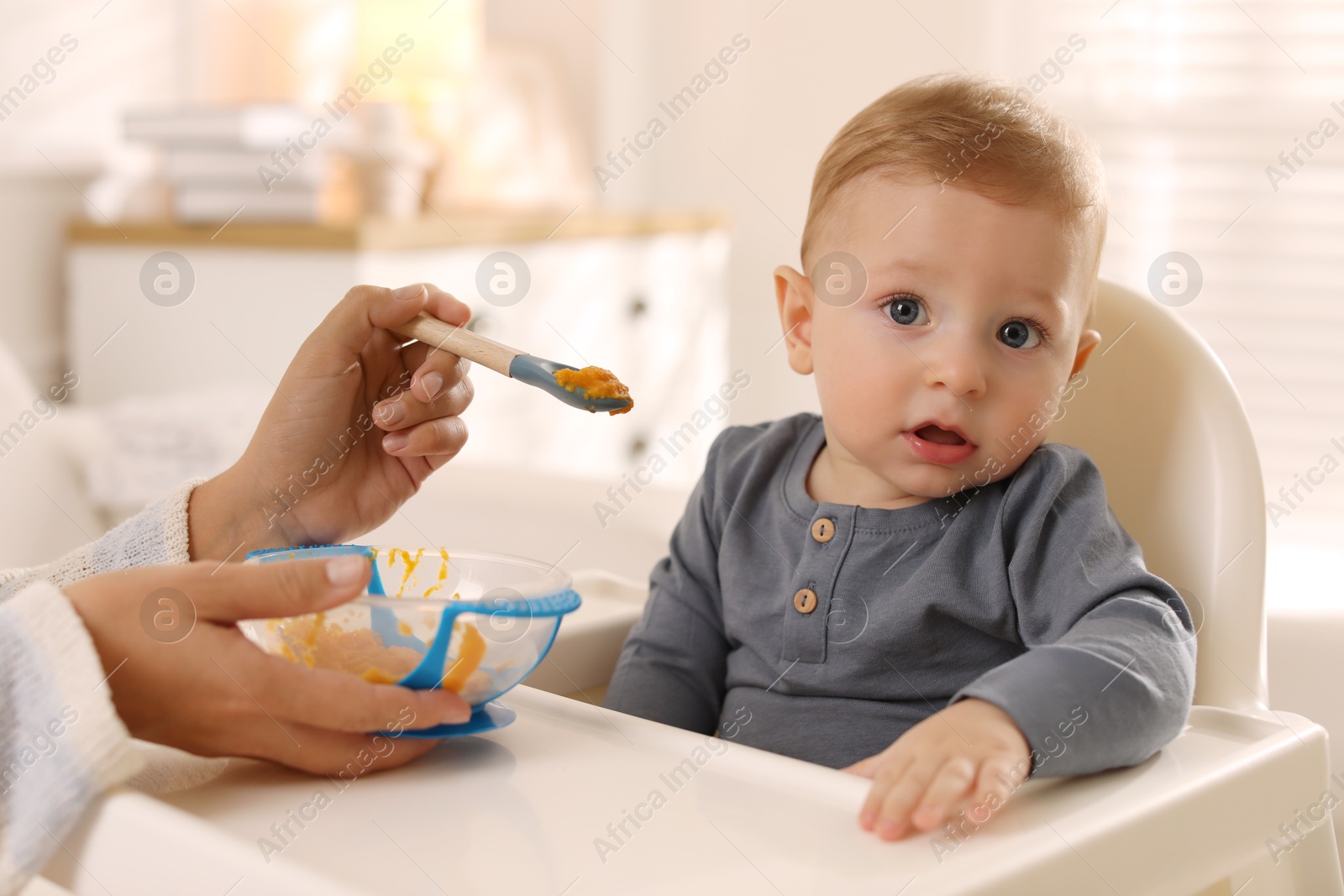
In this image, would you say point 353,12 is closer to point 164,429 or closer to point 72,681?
point 164,429

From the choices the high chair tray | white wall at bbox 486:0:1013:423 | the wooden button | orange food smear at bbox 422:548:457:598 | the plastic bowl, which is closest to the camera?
the high chair tray

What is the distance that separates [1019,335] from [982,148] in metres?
0.12

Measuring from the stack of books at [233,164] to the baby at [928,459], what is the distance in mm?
1475

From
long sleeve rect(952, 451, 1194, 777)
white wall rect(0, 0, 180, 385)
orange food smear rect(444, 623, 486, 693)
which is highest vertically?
long sleeve rect(952, 451, 1194, 777)

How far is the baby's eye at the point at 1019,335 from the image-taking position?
78cm

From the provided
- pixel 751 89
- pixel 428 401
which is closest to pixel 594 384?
pixel 428 401

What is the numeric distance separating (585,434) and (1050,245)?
185cm

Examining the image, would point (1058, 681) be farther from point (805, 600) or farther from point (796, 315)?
point (796, 315)

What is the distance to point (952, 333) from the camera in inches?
29.9

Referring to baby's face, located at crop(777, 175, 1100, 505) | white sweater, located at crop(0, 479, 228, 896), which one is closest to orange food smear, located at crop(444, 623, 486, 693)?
white sweater, located at crop(0, 479, 228, 896)

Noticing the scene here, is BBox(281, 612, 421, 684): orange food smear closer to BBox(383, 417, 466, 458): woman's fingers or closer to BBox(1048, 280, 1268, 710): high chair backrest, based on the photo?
BBox(383, 417, 466, 458): woman's fingers

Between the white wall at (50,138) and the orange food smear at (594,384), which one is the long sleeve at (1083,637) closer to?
the orange food smear at (594,384)

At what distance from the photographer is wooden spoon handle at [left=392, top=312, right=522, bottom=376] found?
74 centimetres

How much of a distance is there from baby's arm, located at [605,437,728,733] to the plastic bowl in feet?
0.84
